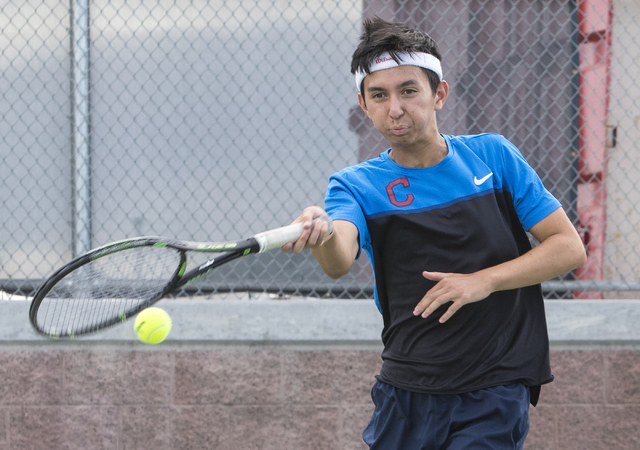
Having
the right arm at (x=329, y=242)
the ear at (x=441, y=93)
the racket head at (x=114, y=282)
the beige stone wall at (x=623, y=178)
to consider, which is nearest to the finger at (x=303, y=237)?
the right arm at (x=329, y=242)

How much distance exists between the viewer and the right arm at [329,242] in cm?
162

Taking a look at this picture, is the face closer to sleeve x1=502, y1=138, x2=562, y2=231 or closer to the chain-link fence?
sleeve x1=502, y1=138, x2=562, y2=231

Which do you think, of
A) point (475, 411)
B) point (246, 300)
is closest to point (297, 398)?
point (246, 300)

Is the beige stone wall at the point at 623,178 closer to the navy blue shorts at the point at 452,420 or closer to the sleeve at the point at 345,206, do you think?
the navy blue shorts at the point at 452,420

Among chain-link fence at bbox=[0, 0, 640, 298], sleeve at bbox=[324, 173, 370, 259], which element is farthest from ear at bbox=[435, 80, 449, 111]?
chain-link fence at bbox=[0, 0, 640, 298]

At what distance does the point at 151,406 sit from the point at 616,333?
2475mm

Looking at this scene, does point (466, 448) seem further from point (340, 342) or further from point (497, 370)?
point (340, 342)

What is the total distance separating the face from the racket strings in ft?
2.41

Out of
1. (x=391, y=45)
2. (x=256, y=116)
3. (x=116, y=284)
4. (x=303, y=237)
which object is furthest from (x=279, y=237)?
(x=256, y=116)

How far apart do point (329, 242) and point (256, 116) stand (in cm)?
196

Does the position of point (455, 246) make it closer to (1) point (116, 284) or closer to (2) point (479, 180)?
(2) point (479, 180)

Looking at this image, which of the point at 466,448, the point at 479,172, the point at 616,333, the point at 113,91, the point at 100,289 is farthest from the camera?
the point at 113,91

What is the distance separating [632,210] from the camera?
11.6 ft

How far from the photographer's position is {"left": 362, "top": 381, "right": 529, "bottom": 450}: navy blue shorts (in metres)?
1.87
